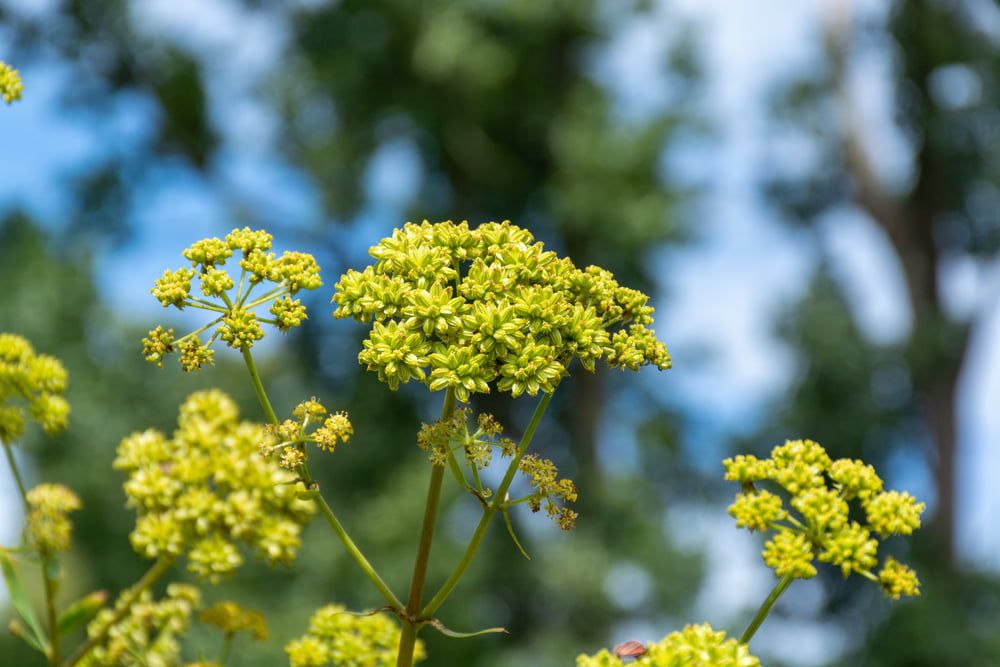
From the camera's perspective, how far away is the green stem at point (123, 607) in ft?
6.58

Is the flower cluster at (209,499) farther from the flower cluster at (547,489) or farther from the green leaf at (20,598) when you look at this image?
the flower cluster at (547,489)

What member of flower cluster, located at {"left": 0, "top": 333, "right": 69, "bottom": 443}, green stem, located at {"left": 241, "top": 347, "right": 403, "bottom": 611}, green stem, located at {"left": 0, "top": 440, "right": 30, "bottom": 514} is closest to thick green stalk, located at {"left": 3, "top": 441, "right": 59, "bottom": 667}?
green stem, located at {"left": 0, "top": 440, "right": 30, "bottom": 514}

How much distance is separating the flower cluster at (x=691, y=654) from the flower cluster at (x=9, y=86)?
55.6 inches

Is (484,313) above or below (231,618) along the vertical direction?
above

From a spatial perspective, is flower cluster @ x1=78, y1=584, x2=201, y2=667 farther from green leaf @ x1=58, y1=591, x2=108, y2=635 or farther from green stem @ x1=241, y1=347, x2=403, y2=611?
green stem @ x1=241, y1=347, x2=403, y2=611

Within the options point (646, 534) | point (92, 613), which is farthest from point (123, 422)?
point (92, 613)

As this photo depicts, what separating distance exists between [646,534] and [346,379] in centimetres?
427

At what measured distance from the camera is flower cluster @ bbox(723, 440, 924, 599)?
164 cm

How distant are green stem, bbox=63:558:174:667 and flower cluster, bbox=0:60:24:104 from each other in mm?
895

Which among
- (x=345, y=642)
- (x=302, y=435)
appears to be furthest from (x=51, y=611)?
(x=302, y=435)

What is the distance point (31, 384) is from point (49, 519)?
0.27 metres

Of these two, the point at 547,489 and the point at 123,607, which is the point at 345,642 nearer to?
the point at 123,607

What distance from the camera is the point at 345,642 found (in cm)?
198

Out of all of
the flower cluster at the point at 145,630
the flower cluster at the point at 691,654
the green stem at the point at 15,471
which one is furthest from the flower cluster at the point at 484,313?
the flower cluster at the point at 145,630
